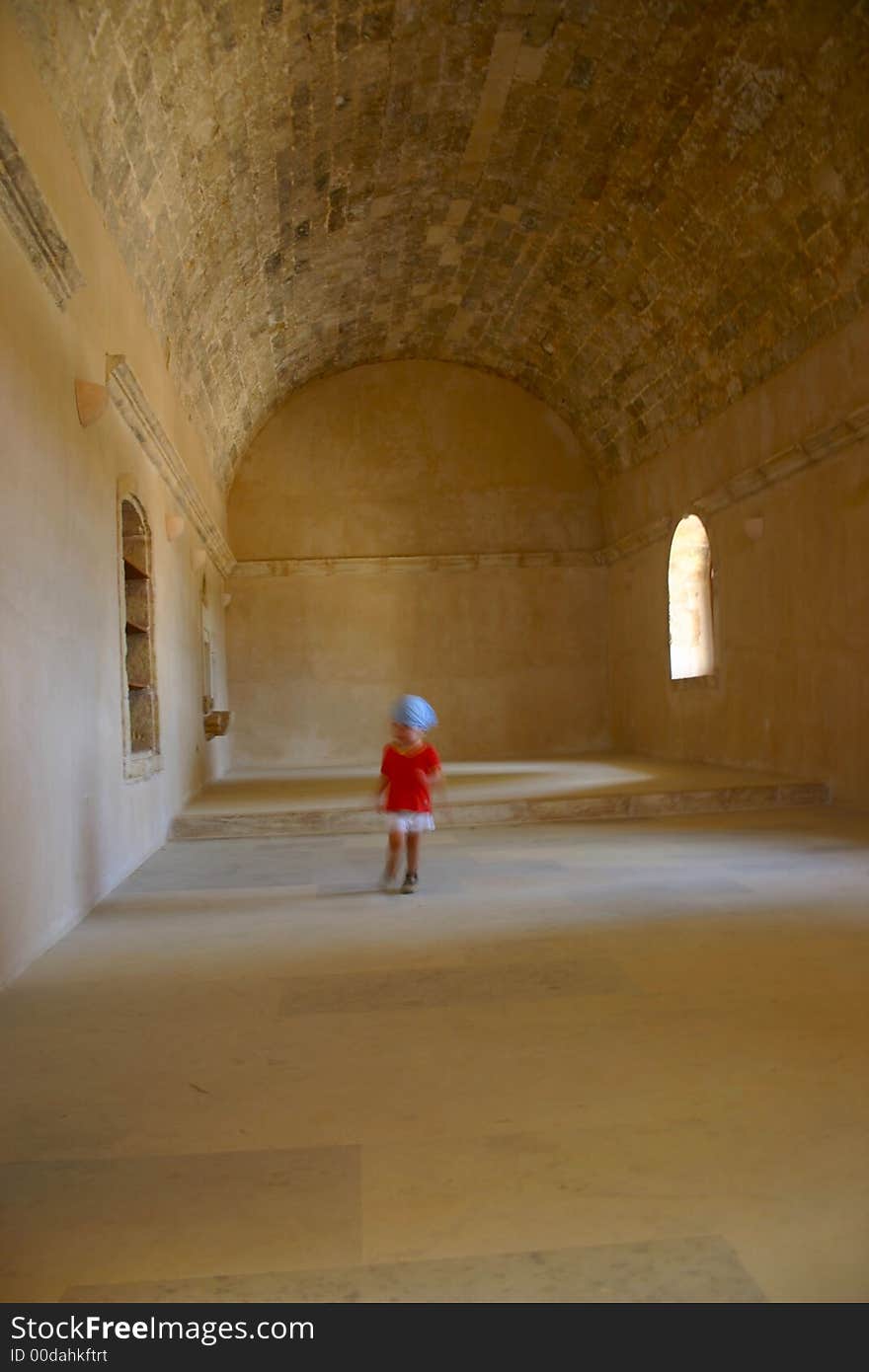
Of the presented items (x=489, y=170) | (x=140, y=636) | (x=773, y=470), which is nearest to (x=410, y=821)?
(x=140, y=636)

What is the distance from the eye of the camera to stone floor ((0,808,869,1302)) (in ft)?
8.08

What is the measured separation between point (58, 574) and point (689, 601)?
36.6 feet

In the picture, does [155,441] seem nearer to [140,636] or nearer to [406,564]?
[140,636]

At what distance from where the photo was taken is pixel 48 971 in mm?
5340

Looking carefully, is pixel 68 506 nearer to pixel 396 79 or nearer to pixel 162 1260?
pixel 162 1260

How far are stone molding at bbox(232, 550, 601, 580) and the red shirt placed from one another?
37.8 ft

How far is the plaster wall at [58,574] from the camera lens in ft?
17.5

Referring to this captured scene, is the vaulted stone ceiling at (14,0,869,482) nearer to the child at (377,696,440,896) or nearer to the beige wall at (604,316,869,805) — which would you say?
the beige wall at (604,316,869,805)

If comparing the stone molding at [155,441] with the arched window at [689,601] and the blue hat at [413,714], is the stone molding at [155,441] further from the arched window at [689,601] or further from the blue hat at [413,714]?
the arched window at [689,601]

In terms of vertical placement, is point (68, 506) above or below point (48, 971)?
above

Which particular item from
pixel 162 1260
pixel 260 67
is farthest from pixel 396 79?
pixel 162 1260

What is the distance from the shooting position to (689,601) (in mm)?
15859

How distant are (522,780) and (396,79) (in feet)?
24.9

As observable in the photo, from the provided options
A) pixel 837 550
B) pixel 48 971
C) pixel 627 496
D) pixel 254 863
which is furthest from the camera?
pixel 627 496
